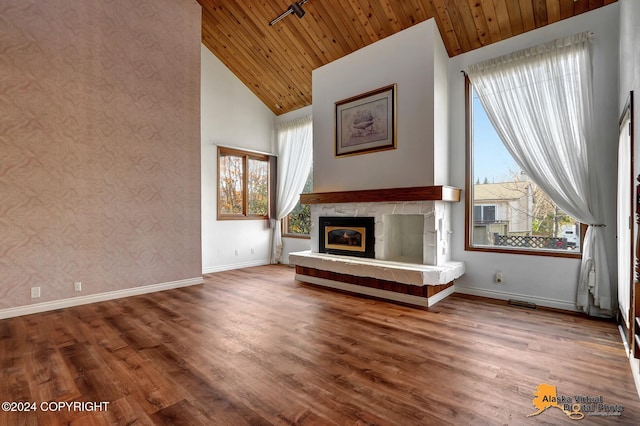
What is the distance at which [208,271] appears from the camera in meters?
5.71

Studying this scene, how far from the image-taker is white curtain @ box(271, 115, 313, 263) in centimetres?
630

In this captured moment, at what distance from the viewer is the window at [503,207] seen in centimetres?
364

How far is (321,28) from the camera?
15.2 feet

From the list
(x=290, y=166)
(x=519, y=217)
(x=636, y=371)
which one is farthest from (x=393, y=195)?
(x=290, y=166)

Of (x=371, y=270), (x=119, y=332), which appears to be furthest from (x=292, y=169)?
(x=119, y=332)

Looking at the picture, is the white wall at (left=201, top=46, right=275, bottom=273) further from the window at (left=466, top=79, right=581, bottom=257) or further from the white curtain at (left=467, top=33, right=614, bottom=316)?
the white curtain at (left=467, top=33, right=614, bottom=316)

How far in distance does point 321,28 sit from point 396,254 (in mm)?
3552

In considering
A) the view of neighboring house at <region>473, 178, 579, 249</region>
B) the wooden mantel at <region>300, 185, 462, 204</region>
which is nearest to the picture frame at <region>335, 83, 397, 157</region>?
the wooden mantel at <region>300, 185, 462, 204</region>

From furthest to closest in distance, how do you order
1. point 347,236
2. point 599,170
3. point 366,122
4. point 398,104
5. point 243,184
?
point 243,184 < point 347,236 < point 366,122 < point 398,104 < point 599,170

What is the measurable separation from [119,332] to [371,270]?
9.10 ft

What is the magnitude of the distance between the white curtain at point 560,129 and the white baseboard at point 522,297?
0.15 meters

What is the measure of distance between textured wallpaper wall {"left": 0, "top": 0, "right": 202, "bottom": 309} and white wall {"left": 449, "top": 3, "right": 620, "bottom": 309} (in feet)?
12.6

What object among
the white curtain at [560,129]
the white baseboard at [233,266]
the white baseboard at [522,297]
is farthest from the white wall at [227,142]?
the white curtain at [560,129]

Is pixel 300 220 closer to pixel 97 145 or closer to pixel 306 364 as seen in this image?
pixel 97 145
